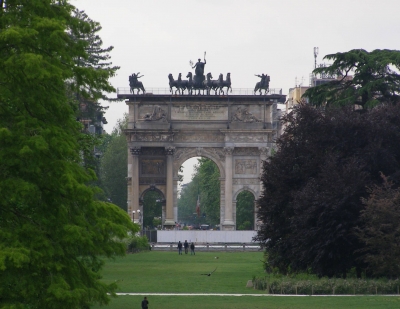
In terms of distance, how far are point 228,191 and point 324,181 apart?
50.7 metres

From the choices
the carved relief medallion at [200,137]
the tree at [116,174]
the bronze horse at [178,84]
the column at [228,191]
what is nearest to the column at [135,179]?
the carved relief medallion at [200,137]

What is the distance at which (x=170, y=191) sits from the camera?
90.0 meters

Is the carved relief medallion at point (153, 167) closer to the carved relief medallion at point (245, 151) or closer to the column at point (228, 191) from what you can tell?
the column at point (228, 191)

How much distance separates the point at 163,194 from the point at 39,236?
7257 cm

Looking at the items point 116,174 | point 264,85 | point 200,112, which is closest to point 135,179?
point 200,112

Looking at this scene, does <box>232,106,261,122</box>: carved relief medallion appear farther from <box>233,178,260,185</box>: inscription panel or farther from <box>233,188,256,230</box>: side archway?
<box>233,188,256,230</box>: side archway

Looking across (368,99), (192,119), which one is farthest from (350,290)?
(192,119)

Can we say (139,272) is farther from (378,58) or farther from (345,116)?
(378,58)

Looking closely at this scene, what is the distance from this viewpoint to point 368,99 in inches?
2203

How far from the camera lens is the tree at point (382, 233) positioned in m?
36.6

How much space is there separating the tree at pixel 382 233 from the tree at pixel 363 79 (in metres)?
17.7

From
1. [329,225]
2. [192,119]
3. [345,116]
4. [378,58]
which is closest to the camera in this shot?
[329,225]

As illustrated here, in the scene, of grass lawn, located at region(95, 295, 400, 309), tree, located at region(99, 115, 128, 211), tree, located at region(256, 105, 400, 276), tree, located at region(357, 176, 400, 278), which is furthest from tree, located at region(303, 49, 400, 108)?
tree, located at region(99, 115, 128, 211)

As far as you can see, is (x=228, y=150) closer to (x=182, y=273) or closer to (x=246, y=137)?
(x=246, y=137)
